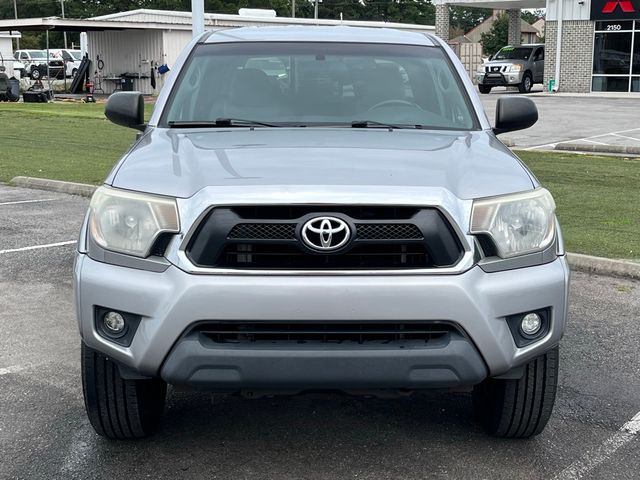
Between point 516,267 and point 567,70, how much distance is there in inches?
1386

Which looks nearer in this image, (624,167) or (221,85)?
(221,85)

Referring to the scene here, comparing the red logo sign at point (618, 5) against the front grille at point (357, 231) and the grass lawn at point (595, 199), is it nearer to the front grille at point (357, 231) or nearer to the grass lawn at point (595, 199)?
the grass lawn at point (595, 199)

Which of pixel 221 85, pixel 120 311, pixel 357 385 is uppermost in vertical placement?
pixel 221 85

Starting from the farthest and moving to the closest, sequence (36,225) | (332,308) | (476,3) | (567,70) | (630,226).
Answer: (476,3) → (567,70) → (36,225) → (630,226) → (332,308)

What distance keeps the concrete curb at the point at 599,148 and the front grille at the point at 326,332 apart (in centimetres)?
1251

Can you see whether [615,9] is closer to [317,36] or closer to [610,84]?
[610,84]

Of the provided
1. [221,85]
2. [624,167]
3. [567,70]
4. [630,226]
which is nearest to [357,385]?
[221,85]

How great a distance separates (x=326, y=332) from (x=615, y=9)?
3506 centimetres

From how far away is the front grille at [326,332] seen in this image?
3221mm

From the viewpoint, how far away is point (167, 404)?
171 inches

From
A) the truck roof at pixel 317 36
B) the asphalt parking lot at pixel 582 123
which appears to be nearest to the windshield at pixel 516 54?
the asphalt parking lot at pixel 582 123

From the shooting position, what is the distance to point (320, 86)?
4.77 m

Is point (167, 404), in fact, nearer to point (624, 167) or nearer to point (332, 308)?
point (332, 308)

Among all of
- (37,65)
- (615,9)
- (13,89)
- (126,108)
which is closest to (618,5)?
(615,9)
